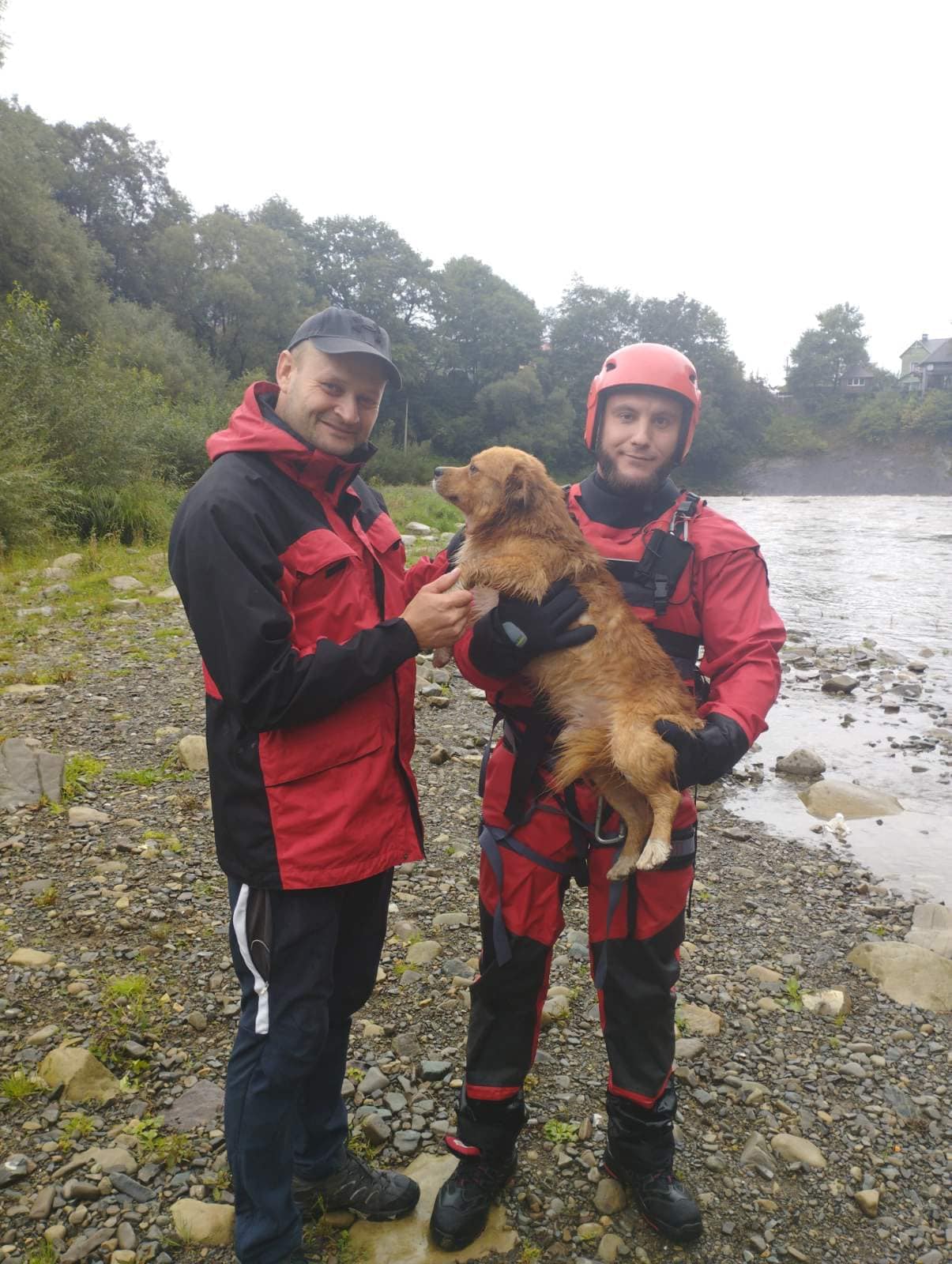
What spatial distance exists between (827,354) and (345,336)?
3760 inches

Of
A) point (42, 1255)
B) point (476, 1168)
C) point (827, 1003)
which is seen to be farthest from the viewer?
point (827, 1003)

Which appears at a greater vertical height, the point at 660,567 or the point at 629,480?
the point at 629,480

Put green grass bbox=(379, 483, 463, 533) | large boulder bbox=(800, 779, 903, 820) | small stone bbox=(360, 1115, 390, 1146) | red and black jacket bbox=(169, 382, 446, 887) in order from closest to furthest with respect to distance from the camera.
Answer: red and black jacket bbox=(169, 382, 446, 887), small stone bbox=(360, 1115, 390, 1146), large boulder bbox=(800, 779, 903, 820), green grass bbox=(379, 483, 463, 533)

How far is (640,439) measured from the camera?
3.22 m

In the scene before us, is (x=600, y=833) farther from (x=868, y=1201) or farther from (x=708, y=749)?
(x=868, y=1201)

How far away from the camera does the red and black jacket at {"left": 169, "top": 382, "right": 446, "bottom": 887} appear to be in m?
2.19

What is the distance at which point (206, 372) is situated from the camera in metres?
36.6

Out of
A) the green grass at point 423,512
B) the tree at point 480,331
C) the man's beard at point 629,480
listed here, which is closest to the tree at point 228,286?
the tree at point 480,331

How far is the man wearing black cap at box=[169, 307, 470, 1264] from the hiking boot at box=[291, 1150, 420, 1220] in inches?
14.3

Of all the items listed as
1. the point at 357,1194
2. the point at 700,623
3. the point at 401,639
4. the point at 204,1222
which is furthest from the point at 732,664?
the point at 204,1222

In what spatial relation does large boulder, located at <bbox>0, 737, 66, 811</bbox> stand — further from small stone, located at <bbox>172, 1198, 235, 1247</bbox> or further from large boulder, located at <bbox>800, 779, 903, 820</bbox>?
large boulder, located at <bbox>800, 779, 903, 820</bbox>

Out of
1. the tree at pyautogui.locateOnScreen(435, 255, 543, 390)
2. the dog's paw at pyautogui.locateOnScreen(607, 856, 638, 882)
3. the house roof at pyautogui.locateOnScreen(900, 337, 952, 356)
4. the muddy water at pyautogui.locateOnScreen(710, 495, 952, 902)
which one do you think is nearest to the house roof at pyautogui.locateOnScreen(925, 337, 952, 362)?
the house roof at pyautogui.locateOnScreen(900, 337, 952, 356)

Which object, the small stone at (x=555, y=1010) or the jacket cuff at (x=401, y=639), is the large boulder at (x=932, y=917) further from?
the jacket cuff at (x=401, y=639)

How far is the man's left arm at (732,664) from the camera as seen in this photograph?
2.84 meters
